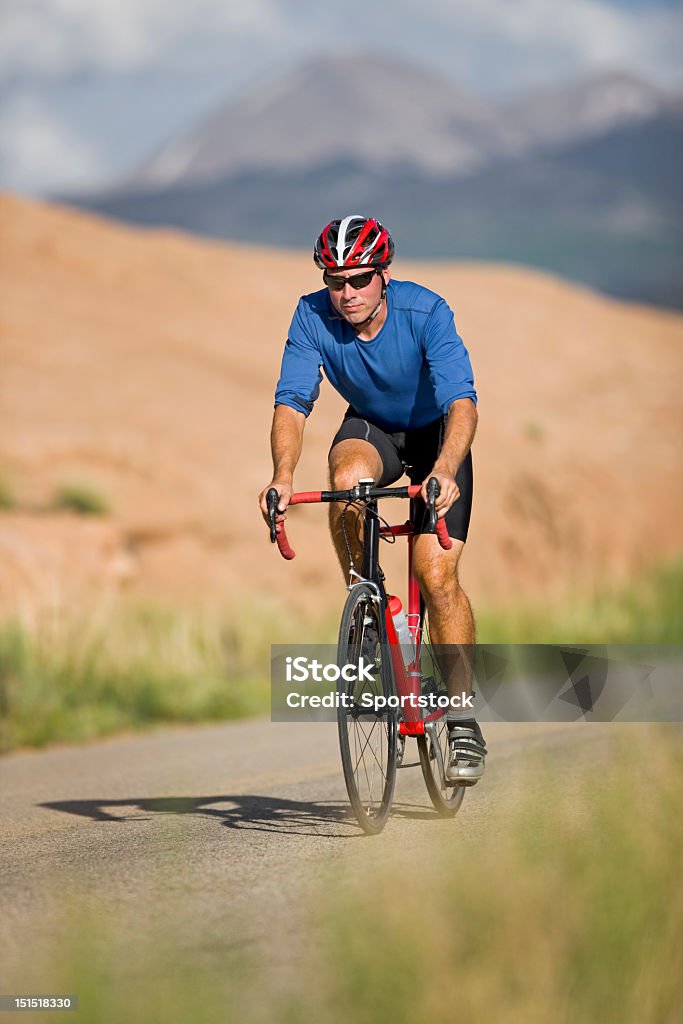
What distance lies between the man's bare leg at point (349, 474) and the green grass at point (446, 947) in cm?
144

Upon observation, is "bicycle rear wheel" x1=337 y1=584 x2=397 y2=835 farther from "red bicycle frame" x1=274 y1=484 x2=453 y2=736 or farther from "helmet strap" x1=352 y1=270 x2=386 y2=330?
"helmet strap" x1=352 y1=270 x2=386 y2=330

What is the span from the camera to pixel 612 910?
3479mm

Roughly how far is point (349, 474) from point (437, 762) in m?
1.24

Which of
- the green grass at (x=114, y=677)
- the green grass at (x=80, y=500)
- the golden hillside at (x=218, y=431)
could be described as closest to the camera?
the green grass at (x=114, y=677)

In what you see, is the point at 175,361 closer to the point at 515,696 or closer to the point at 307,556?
the point at 307,556

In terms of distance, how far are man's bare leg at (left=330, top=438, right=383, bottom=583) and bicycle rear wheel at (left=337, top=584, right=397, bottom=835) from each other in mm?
301

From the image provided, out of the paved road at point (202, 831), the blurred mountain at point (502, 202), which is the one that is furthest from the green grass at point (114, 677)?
the blurred mountain at point (502, 202)

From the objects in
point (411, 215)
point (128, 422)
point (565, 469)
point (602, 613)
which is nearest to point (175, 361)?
point (128, 422)

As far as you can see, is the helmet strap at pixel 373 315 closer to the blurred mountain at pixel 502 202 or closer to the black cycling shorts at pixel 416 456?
the black cycling shorts at pixel 416 456

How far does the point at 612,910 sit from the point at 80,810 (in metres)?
3.60

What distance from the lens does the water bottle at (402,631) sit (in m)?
5.45

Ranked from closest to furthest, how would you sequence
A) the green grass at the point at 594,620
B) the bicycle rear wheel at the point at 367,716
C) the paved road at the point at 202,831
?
the paved road at the point at 202,831 → the bicycle rear wheel at the point at 367,716 → the green grass at the point at 594,620

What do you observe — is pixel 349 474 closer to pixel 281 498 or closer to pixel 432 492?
pixel 281 498

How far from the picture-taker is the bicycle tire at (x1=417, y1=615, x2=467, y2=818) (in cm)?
560
